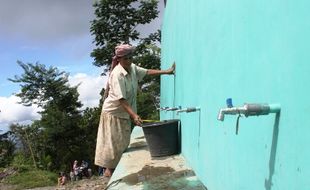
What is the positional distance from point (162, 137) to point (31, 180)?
12.4m

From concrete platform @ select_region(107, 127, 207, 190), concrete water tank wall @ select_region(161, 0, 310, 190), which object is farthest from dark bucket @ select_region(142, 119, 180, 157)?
concrete water tank wall @ select_region(161, 0, 310, 190)

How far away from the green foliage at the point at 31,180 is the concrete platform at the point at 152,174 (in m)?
10.6

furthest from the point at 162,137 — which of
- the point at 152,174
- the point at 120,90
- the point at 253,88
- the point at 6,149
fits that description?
the point at 6,149

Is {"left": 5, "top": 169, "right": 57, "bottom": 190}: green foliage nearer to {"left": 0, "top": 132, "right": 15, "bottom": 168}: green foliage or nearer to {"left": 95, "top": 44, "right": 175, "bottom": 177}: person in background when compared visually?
{"left": 0, "top": 132, "right": 15, "bottom": 168}: green foliage

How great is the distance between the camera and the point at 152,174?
136 inches

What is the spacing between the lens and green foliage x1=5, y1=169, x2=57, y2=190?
14387 mm

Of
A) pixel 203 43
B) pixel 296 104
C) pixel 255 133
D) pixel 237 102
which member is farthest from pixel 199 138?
pixel 296 104

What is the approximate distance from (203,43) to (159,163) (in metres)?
1.37

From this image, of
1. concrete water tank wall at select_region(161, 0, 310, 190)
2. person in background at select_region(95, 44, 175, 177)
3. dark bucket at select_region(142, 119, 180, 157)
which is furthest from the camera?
person in background at select_region(95, 44, 175, 177)

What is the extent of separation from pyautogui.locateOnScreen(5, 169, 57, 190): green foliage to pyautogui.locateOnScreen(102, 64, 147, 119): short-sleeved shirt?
1015 centimetres

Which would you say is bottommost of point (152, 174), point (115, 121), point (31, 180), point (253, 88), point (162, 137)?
point (31, 180)

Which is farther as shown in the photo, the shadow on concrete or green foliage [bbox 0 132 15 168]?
green foliage [bbox 0 132 15 168]

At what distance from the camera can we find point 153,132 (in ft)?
12.7

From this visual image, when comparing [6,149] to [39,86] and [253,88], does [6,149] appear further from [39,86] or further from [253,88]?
[253,88]
